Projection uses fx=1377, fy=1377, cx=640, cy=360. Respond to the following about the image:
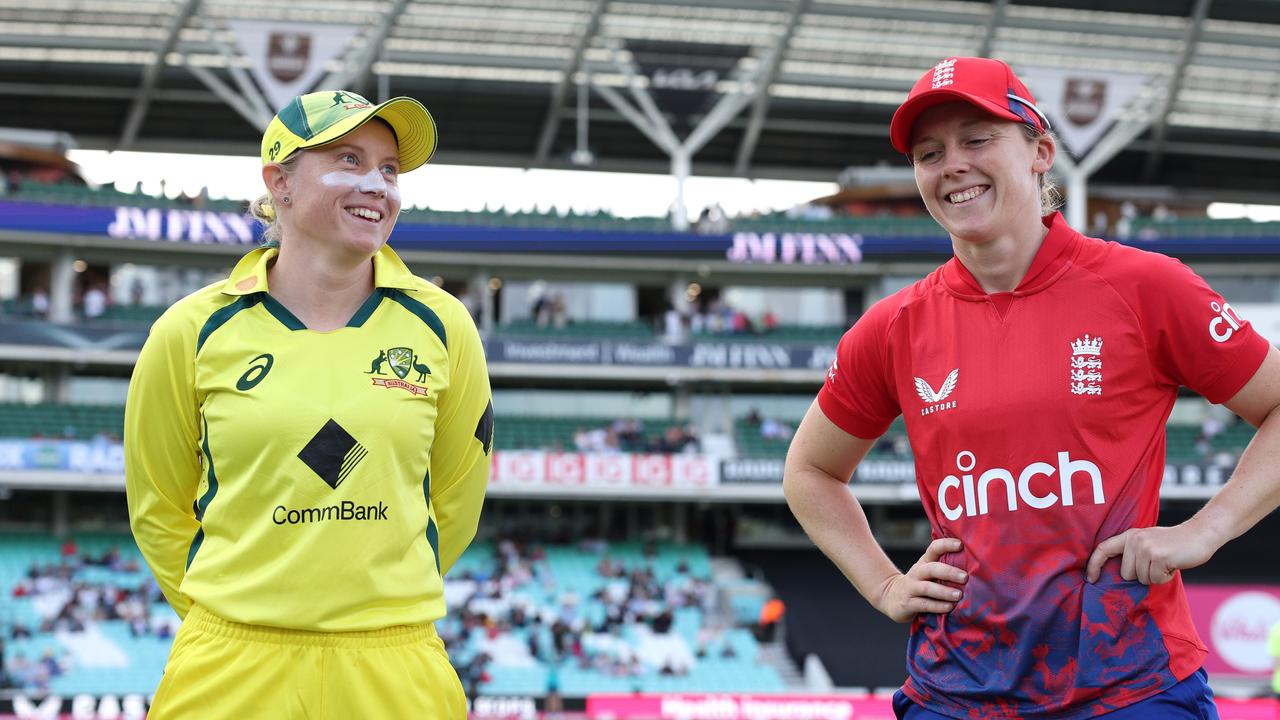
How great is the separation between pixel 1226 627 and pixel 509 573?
1482cm

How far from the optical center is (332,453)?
334 centimetres

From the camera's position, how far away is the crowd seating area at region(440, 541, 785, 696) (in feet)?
77.9

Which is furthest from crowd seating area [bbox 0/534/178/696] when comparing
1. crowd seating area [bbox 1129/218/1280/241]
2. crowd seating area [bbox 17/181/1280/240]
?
crowd seating area [bbox 1129/218/1280/241]

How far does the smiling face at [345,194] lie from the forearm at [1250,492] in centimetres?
209

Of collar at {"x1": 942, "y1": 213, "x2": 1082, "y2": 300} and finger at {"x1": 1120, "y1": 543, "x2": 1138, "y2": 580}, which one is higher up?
collar at {"x1": 942, "y1": 213, "x2": 1082, "y2": 300}

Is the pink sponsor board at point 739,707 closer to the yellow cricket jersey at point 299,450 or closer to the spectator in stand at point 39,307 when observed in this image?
the yellow cricket jersey at point 299,450

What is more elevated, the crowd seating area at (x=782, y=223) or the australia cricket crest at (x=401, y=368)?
the crowd seating area at (x=782, y=223)

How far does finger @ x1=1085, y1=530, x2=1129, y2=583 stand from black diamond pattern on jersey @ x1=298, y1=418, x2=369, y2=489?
67.0 inches

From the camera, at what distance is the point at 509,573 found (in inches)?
1114

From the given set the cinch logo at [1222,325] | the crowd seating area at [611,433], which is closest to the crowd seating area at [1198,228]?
the crowd seating area at [611,433]

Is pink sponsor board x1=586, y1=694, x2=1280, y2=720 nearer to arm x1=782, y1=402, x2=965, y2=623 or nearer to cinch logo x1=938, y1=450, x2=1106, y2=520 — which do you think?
arm x1=782, y1=402, x2=965, y2=623

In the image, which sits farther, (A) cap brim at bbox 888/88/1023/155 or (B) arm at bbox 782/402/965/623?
(B) arm at bbox 782/402/965/623

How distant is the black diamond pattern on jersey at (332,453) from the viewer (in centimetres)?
334

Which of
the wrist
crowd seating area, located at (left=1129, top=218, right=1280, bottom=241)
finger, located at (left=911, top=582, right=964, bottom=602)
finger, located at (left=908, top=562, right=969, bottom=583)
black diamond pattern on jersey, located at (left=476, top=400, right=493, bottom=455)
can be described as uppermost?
crowd seating area, located at (left=1129, top=218, right=1280, bottom=241)
